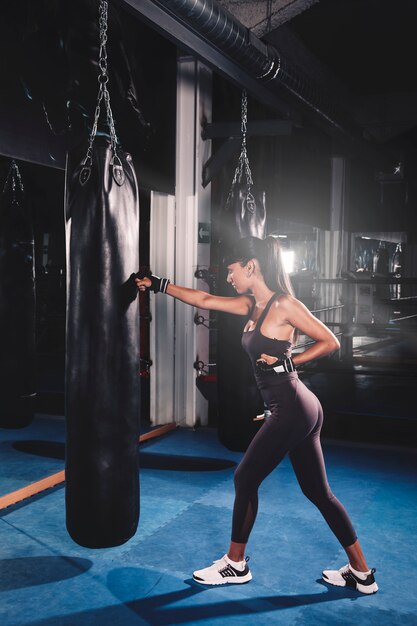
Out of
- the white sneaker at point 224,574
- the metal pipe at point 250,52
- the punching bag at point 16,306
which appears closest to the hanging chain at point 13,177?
the punching bag at point 16,306

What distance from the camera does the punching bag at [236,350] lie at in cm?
482

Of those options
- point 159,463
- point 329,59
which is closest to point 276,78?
point 159,463

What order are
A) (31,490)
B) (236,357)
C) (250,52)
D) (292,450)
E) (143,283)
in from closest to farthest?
(143,283), (292,450), (31,490), (250,52), (236,357)

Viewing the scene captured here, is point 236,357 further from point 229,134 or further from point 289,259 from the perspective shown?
point 289,259

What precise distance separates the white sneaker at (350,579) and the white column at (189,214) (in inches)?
123

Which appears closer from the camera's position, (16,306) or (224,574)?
(224,574)

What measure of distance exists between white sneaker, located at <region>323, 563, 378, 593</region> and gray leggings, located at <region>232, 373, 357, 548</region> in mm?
179

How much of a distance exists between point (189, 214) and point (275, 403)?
341cm

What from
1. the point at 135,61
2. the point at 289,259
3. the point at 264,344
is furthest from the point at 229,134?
the point at 289,259

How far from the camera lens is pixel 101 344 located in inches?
106

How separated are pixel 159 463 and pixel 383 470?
66.4 inches

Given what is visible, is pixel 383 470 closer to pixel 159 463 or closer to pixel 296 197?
pixel 159 463

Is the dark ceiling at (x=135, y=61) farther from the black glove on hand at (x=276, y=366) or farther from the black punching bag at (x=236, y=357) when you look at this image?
the black glove on hand at (x=276, y=366)

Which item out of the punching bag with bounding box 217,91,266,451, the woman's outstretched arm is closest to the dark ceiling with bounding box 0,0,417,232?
the punching bag with bounding box 217,91,266,451
